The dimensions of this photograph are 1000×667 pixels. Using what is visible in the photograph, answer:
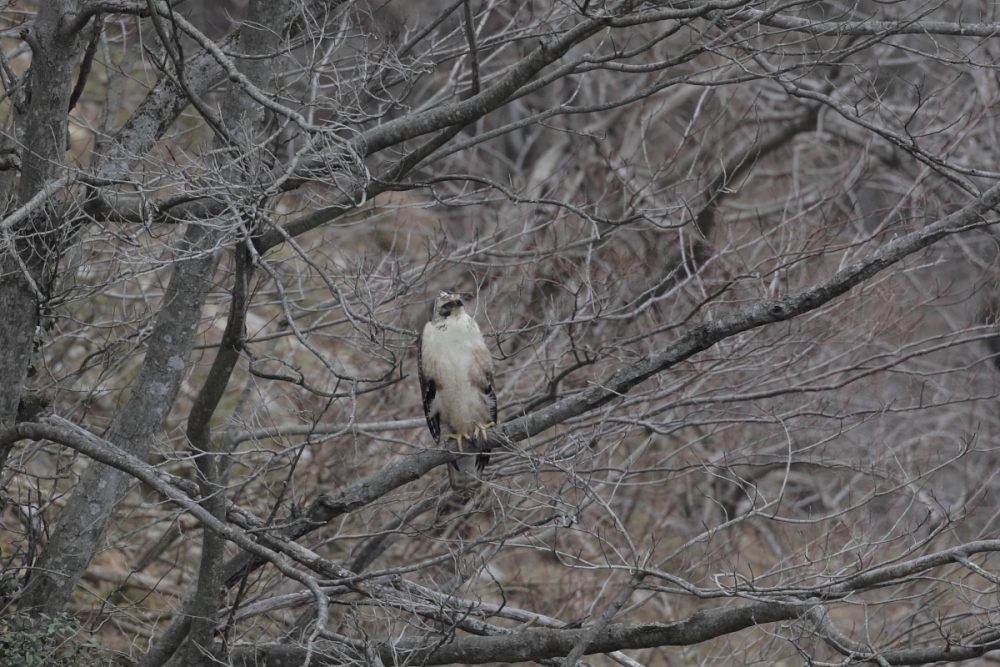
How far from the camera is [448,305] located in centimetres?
548

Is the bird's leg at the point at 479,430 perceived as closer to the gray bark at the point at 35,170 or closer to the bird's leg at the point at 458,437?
the bird's leg at the point at 458,437

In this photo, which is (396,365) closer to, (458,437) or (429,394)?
(458,437)

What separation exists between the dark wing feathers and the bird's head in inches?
7.3

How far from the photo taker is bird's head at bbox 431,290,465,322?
5.46 metres

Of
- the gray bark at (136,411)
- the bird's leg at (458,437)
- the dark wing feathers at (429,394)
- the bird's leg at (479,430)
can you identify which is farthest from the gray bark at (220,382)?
the bird's leg at (479,430)

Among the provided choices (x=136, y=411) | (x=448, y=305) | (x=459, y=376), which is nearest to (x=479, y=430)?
(x=459, y=376)

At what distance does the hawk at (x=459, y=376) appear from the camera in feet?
18.0

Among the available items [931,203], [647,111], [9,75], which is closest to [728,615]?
[9,75]

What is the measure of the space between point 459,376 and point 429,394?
281 millimetres

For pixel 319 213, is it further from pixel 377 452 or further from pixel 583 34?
pixel 377 452

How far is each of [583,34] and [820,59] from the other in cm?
153

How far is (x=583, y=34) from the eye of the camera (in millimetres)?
3805

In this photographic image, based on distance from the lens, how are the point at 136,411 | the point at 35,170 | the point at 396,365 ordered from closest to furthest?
the point at 396,365, the point at 35,170, the point at 136,411

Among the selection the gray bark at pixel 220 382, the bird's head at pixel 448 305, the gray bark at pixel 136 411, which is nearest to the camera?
the gray bark at pixel 220 382
